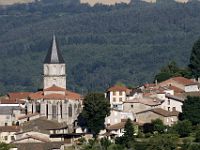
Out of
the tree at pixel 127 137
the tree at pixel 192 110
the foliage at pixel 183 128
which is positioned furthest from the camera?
the tree at pixel 192 110

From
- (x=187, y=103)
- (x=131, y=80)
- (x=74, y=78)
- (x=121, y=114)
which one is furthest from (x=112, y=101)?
(x=74, y=78)

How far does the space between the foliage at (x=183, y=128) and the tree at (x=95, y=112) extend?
4975 millimetres

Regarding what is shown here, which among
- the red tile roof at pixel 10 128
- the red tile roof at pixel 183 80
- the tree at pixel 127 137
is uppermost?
the red tile roof at pixel 183 80

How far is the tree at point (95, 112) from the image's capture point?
230 ft

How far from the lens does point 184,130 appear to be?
6669 centimetres

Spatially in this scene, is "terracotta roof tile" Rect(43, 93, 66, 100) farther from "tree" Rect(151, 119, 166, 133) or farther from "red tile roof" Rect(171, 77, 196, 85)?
"tree" Rect(151, 119, 166, 133)

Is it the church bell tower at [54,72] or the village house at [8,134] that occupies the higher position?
the church bell tower at [54,72]

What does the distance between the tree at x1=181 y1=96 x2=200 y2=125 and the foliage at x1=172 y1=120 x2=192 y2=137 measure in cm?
173

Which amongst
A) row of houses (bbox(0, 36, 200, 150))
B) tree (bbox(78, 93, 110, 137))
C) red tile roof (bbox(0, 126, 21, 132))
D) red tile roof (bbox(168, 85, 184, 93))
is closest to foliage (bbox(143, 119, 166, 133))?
row of houses (bbox(0, 36, 200, 150))

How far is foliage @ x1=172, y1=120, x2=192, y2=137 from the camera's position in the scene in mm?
66750

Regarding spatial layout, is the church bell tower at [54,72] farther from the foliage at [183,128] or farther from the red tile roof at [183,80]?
the foliage at [183,128]

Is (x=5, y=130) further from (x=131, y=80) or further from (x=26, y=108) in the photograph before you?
(x=131, y=80)

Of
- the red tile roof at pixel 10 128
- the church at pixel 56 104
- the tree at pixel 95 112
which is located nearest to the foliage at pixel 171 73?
the church at pixel 56 104

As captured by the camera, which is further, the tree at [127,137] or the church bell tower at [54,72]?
the church bell tower at [54,72]
